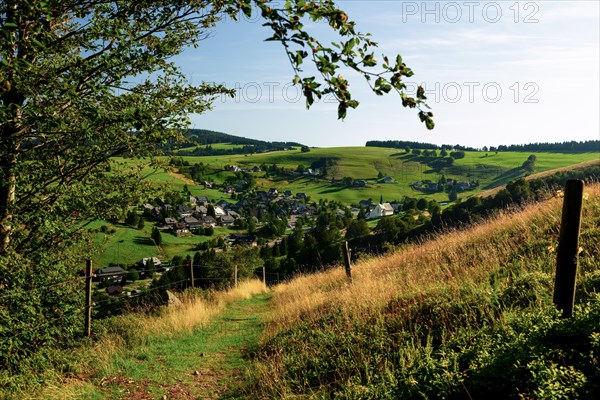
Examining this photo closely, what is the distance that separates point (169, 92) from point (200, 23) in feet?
6.03

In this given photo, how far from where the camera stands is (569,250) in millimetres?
5281

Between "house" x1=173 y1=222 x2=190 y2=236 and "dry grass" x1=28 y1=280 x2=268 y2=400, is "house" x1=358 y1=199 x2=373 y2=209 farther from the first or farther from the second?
"dry grass" x1=28 y1=280 x2=268 y2=400

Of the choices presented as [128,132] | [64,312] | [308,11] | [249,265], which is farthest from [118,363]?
[249,265]

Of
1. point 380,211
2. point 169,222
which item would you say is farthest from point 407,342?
point 380,211

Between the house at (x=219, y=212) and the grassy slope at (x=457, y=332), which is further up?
the grassy slope at (x=457, y=332)

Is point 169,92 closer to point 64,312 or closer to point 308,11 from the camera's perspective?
point 64,312

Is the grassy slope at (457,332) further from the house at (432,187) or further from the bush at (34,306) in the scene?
the house at (432,187)

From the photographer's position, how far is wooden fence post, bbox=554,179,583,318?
5.25 m

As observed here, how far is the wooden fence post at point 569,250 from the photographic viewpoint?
5.25 metres

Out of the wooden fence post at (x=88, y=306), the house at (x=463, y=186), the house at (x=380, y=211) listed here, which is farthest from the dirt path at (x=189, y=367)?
the house at (x=463, y=186)

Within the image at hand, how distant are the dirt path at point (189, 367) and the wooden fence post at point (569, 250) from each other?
220 inches

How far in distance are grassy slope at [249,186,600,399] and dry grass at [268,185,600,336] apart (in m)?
0.05

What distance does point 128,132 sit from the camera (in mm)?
8492

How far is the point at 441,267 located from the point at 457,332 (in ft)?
14.7
